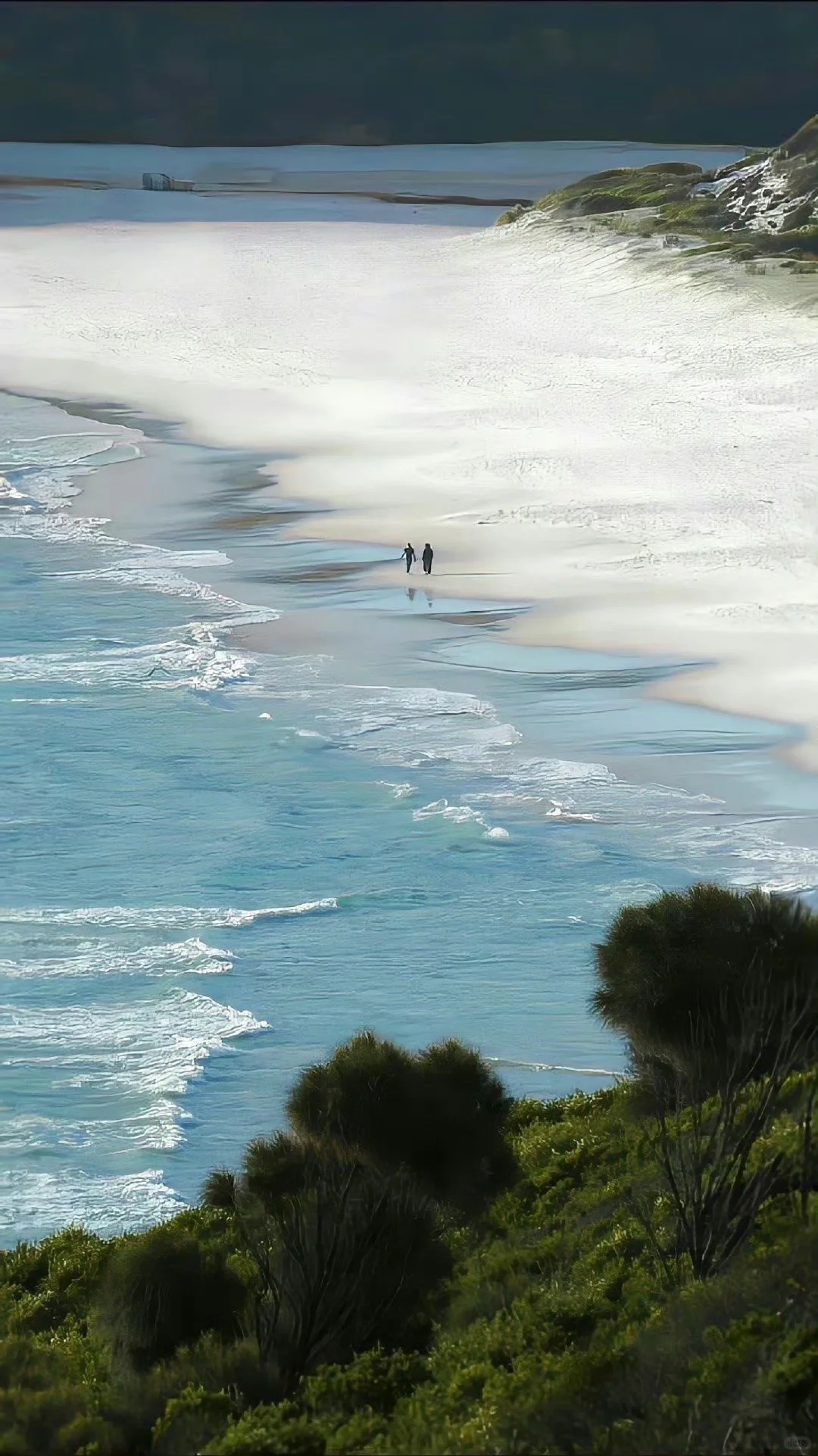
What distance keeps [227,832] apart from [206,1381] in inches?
622

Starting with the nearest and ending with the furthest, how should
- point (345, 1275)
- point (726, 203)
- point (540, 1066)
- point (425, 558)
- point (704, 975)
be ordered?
point (345, 1275)
point (704, 975)
point (540, 1066)
point (425, 558)
point (726, 203)

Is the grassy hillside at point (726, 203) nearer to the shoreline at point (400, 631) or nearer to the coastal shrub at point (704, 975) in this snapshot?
the shoreline at point (400, 631)

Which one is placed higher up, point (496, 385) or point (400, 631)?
point (496, 385)

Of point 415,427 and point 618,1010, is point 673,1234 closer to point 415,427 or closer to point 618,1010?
point 618,1010

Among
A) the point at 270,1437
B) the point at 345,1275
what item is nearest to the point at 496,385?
the point at 345,1275

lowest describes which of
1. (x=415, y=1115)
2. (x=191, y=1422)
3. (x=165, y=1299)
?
(x=165, y=1299)

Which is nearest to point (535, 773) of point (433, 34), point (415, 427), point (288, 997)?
point (288, 997)

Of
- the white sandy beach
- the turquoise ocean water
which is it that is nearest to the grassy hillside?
the white sandy beach

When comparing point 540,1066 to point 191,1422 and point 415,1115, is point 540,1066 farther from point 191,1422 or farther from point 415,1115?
point 191,1422

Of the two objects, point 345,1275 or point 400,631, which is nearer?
point 345,1275

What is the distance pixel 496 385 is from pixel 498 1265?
47259mm

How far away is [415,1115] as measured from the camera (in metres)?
14.6

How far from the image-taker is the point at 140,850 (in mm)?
25828

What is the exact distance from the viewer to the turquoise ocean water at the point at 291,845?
19703 millimetres
